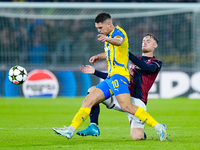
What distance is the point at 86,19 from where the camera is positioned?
19.5 m

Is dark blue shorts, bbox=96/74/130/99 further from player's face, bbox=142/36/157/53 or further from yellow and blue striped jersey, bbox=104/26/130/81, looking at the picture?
player's face, bbox=142/36/157/53

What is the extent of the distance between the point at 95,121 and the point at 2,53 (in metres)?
12.1

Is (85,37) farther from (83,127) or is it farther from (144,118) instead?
(144,118)

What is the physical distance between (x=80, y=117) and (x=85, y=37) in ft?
43.0

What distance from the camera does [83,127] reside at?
28.3 ft

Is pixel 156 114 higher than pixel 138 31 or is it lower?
lower

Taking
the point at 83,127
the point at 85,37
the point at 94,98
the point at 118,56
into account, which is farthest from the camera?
the point at 85,37

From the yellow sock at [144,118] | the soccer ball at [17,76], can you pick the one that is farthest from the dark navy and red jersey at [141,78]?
the soccer ball at [17,76]

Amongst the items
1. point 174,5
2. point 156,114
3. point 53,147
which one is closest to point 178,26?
point 174,5

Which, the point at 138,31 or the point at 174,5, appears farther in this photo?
the point at 138,31

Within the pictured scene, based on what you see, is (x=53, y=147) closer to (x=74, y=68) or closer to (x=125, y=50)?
(x=125, y=50)

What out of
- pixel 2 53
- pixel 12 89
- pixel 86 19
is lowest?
pixel 12 89

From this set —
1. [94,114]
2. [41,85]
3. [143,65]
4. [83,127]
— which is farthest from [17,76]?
[41,85]

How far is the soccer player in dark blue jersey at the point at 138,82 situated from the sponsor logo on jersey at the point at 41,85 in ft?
32.5
